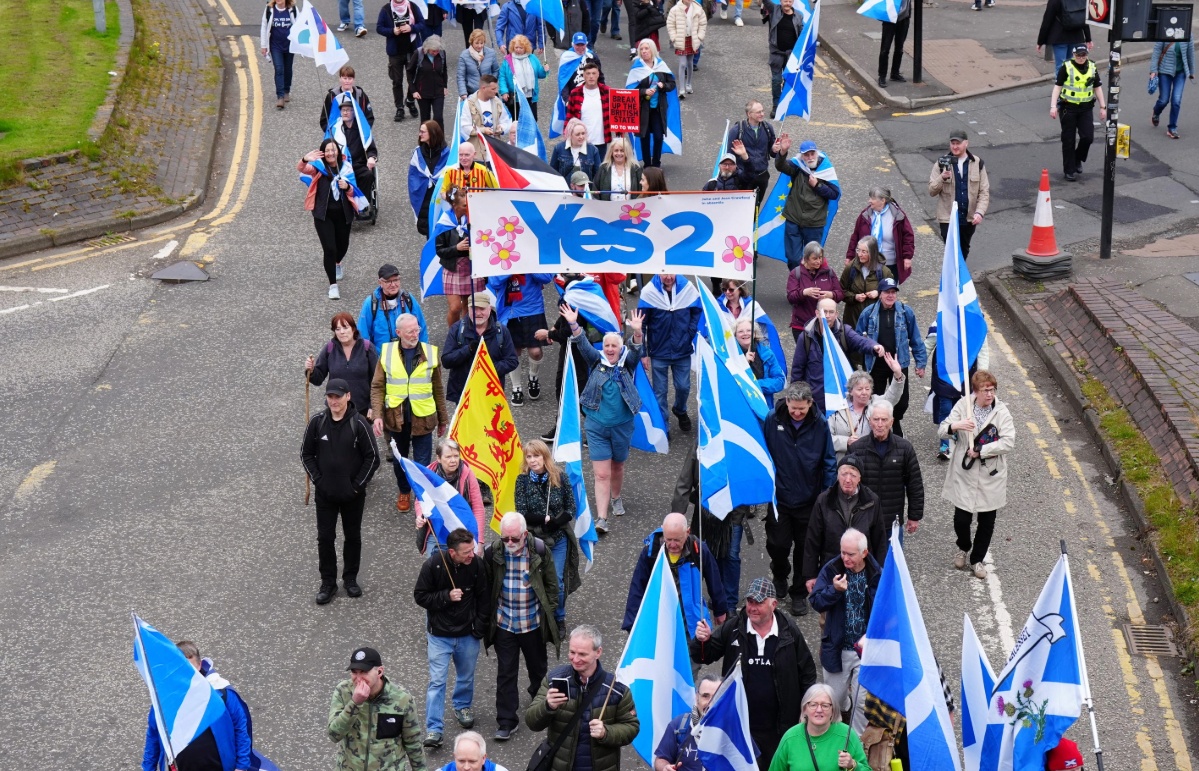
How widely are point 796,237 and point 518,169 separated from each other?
3.14 m

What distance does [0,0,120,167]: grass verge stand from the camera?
65.7 ft

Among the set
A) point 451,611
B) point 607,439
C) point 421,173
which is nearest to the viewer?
point 451,611

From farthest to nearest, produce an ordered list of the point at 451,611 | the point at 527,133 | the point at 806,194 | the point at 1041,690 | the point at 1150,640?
the point at 527,133
the point at 806,194
the point at 1150,640
the point at 451,611
the point at 1041,690

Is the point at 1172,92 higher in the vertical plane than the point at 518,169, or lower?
lower

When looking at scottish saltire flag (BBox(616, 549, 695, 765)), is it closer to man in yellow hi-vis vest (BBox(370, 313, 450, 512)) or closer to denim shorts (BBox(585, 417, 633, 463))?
denim shorts (BBox(585, 417, 633, 463))

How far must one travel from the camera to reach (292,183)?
68.0 ft

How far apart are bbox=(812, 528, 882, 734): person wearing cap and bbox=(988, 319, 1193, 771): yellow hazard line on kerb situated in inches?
75.1

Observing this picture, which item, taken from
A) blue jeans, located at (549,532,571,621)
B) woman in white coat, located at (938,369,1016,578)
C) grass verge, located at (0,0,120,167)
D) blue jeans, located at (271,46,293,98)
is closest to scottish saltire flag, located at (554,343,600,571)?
blue jeans, located at (549,532,571,621)

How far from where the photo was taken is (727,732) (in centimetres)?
860

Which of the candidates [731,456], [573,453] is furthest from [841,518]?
[573,453]

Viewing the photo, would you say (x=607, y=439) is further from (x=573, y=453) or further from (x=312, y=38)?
(x=312, y=38)

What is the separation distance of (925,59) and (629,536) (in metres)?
15.4

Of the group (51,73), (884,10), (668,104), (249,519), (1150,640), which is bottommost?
(1150,640)

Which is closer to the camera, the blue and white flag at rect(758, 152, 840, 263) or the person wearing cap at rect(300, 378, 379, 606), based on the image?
the person wearing cap at rect(300, 378, 379, 606)
